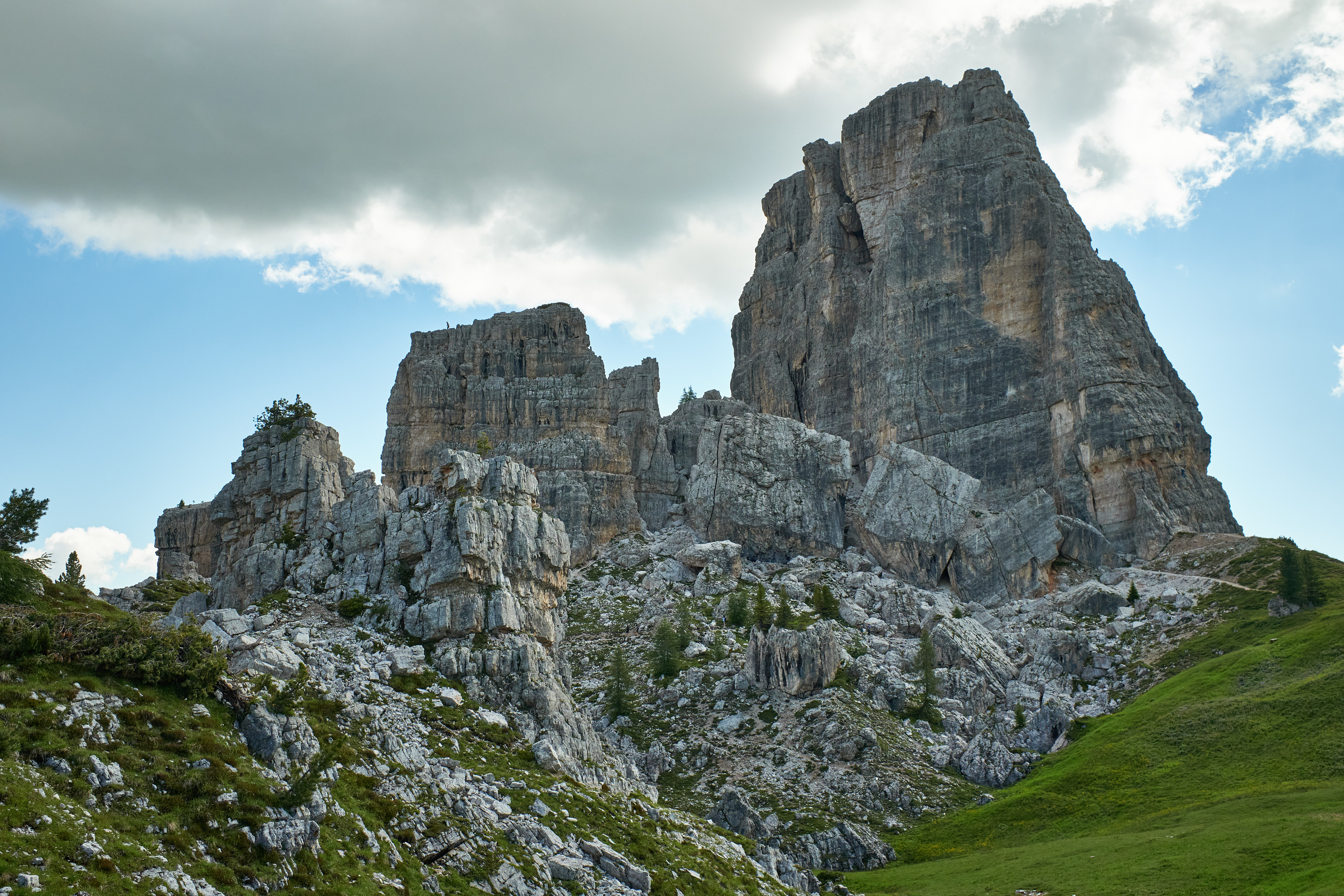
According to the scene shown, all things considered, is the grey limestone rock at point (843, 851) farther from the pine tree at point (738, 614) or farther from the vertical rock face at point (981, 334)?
the vertical rock face at point (981, 334)

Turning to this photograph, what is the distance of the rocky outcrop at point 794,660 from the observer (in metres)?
101

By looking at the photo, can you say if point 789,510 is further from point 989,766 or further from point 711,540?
point 989,766

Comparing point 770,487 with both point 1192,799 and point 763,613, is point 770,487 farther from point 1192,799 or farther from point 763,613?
point 1192,799

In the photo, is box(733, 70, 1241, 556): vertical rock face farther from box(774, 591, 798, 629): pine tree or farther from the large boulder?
box(774, 591, 798, 629): pine tree

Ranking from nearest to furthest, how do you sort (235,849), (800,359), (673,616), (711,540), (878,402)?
(235,849) → (673,616) → (711,540) → (878,402) → (800,359)

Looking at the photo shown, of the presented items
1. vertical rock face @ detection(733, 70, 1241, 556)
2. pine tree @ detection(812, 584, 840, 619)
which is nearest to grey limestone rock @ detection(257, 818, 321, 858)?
pine tree @ detection(812, 584, 840, 619)

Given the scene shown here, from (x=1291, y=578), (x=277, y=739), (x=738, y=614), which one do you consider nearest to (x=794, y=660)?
(x=738, y=614)

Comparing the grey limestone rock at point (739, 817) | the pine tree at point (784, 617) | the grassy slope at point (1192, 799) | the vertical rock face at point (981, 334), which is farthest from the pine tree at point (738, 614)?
the vertical rock face at point (981, 334)

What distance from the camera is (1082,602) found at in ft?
397

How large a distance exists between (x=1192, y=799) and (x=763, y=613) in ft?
146

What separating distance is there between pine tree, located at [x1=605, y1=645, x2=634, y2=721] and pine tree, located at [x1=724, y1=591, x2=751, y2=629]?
1476 cm

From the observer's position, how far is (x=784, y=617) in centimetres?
10794

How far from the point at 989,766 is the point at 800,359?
94.3 m

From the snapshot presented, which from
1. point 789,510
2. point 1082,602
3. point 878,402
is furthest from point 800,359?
point 1082,602
